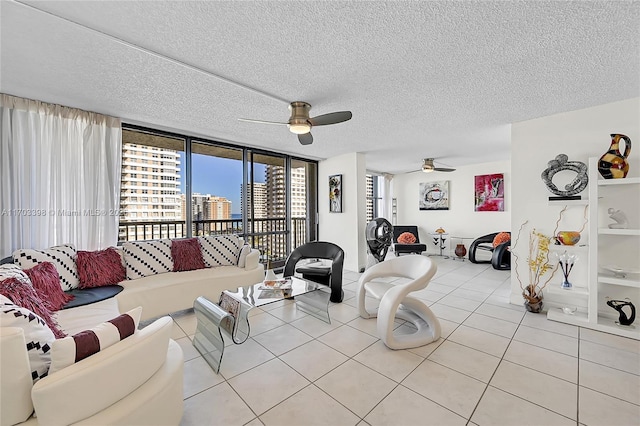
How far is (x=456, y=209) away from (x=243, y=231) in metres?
5.39

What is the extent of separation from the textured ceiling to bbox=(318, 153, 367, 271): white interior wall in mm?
1949

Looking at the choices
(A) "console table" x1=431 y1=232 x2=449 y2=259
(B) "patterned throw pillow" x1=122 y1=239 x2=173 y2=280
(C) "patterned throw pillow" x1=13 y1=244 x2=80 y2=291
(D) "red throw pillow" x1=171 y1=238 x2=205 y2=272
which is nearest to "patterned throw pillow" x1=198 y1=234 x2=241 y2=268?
(D) "red throw pillow" x1=171 y1=238 x2=205 y2=272

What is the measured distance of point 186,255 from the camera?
3260mm

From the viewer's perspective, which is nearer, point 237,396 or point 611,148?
point 237,396

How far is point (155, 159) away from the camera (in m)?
3.78

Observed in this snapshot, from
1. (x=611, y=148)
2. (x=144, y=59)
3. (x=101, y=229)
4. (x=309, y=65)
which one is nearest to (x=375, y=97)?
(x=309, y=65)

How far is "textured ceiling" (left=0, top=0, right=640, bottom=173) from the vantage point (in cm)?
147

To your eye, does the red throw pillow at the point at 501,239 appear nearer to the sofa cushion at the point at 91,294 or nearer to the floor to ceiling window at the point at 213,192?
the floor to ceiling window at the point at 213,192

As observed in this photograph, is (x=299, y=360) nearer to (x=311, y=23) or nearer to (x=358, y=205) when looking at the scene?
(x=311, y=23)

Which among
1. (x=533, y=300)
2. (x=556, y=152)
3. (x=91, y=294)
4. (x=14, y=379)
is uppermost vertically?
(x=556, y=152)

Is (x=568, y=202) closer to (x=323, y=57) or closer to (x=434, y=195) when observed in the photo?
(x=323, y=57)

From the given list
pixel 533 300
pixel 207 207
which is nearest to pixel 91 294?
pixel 207 207

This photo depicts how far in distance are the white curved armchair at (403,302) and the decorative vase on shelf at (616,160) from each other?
200cm

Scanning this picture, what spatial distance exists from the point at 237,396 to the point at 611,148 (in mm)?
4000
